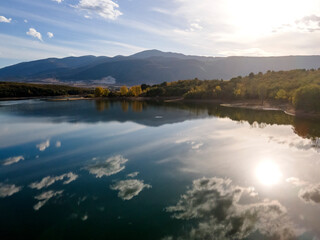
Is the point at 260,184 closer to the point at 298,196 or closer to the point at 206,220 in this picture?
the point at 298,196

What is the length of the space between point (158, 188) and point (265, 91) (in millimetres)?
113132

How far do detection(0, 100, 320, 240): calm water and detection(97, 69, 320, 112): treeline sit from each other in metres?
45.3

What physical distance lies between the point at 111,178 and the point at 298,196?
19.8m

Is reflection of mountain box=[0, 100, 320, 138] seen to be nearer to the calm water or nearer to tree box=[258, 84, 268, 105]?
the calm water

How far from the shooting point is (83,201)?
21.5 meters

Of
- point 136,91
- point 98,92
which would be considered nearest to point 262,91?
point 136,91

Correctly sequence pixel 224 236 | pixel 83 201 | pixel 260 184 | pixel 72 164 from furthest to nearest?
pixel 72 164 → pixel 260 184 → pixel 83 201 → pixel 224 236

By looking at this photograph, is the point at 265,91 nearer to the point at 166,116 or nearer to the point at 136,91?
the point at 166,116

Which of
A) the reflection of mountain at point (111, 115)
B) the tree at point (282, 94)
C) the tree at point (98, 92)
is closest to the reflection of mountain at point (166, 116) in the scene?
the reflection of mountain at point (111, 115)

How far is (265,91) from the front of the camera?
119938 millimetres

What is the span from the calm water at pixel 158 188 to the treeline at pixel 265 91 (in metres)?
45.3

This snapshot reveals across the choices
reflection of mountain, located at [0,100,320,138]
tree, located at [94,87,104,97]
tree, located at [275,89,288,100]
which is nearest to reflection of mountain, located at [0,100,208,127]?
reflection of mountain, located at [0,100,320,138]

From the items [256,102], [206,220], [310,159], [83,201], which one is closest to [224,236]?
[206,220]

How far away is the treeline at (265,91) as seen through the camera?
80.9 meters
